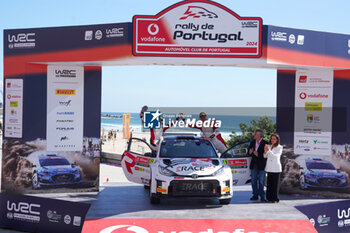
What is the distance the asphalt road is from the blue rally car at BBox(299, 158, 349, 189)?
504mm

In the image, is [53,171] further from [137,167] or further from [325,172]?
[325,172]

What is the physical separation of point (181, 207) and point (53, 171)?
3.57 meters

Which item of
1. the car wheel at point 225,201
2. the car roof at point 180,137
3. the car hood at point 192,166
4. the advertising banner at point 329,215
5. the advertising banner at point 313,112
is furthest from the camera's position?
the advertising banner at point 313,112

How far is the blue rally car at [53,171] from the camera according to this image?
8.76 metres

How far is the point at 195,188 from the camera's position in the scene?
23.1ft

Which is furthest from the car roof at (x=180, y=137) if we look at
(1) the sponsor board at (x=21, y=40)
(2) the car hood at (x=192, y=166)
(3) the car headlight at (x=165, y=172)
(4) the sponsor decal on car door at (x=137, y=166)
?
(1) the sponsor board at (x=21, y=40)

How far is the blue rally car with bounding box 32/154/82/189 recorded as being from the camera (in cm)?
876

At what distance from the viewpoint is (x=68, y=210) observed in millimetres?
7094

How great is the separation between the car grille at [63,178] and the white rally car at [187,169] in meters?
1.48

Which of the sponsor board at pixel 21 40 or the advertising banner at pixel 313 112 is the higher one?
the sponsor board at pixel 21 40

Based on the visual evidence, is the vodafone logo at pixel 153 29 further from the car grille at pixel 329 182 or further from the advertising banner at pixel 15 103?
the car grille at pixel 329 182

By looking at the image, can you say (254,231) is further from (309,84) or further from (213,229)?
(309,84)

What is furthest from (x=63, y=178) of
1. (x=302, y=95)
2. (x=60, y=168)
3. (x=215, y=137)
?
(x=302, y=95)

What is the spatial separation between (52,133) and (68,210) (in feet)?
7.98
